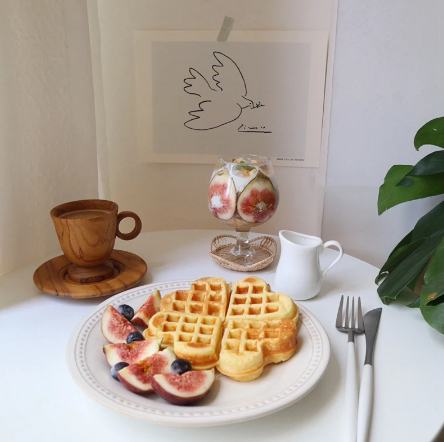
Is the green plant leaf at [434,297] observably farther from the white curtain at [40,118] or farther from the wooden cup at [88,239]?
the white curtain at [40,118]

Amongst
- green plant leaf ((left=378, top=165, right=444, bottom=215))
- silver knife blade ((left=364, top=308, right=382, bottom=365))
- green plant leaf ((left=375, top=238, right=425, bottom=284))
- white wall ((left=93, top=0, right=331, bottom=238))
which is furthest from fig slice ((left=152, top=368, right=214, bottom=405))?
white wall ((left=93, top=0, right=331, bottom=238))

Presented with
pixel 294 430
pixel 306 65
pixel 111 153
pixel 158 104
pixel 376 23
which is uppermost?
pixel 376 23

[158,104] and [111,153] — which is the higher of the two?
[158,104]

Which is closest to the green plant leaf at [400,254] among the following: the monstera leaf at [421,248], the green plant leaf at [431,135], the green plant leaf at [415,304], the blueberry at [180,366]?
the monstera leaf at [421,248]

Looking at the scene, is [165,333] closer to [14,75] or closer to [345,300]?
[345,300]

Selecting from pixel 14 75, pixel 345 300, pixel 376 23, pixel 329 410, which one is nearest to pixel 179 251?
pixel 345 300
